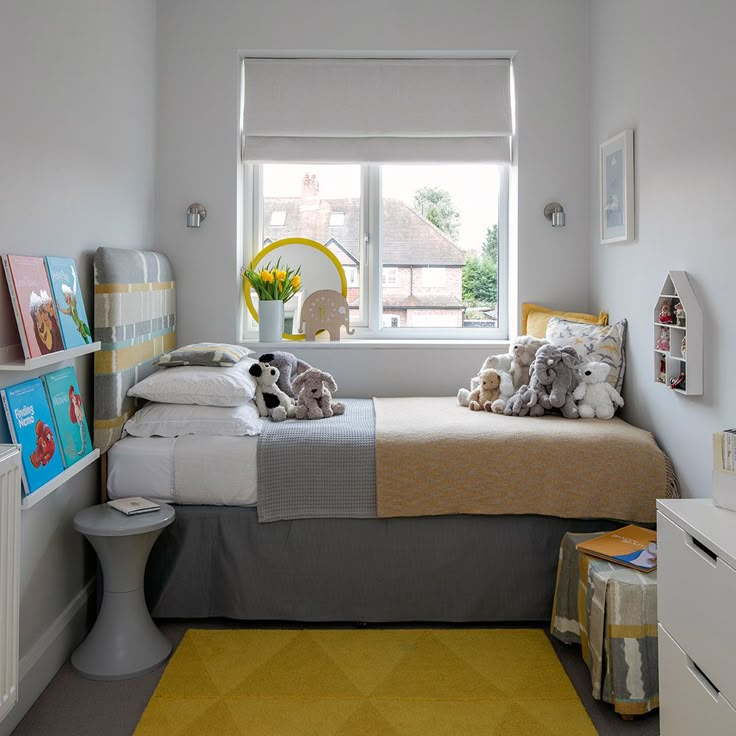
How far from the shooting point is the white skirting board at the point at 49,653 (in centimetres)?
209

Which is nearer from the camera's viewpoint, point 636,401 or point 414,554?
point 414,554

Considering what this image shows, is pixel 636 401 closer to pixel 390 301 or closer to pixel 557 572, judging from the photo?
pixel 557 572

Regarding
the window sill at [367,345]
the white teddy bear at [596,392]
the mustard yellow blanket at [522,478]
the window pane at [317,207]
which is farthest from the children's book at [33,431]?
the white teddy bear at [596,392]

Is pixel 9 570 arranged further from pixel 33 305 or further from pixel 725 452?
pixel 725 452

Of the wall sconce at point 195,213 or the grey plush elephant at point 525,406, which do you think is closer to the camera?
the grey plush elephant at point 525,406

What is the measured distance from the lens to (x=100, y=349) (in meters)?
2.60

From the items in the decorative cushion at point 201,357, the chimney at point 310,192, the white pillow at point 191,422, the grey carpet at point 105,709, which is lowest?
the grey carpet at point 105,709

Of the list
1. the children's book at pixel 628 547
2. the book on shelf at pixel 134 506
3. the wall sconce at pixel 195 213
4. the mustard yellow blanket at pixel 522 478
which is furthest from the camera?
the wall sconce at pixel 195 213

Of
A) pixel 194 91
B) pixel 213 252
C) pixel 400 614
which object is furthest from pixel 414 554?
pixel 194 91

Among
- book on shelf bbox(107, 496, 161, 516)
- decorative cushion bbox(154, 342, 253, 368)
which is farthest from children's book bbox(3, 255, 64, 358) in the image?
decorative cushion bbox(154, 342, 253, 368)

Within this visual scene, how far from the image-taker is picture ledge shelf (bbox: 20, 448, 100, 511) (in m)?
1.93

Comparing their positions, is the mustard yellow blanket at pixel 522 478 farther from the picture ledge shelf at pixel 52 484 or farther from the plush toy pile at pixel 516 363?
the picture ledge shelf at pixel 52 484

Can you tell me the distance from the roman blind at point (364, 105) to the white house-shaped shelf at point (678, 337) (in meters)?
1.43

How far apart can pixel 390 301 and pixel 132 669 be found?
2.20 m
